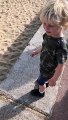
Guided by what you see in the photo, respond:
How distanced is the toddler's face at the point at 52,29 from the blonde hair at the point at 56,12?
4cm

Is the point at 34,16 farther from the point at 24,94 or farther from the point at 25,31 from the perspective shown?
the point at 24,94

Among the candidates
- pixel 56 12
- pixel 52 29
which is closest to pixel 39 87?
pixel 52 29

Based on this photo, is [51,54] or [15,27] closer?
[51,54]

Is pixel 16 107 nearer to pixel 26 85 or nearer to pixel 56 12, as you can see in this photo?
pixel 26 85

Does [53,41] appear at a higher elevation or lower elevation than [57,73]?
higher

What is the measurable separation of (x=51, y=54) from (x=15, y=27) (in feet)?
8.48

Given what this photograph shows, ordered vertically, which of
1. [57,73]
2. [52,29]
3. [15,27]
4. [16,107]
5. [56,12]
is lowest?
[16,107]

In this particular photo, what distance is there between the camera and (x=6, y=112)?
11.2 feet

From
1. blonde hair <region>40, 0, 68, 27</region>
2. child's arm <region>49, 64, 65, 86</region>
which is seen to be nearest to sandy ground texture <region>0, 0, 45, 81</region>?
child's arm <region>49, 64, 65, 86</region>

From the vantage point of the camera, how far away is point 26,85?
12.6ft

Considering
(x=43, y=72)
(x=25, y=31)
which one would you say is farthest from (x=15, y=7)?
(x=43, y=72)

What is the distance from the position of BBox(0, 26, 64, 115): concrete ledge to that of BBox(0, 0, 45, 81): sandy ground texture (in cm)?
29

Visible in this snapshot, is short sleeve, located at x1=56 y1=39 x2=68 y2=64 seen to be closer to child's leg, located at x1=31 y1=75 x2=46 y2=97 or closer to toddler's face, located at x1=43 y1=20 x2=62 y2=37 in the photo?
toddler's face, located at x1=43 y1=20 x2=62 y2=37

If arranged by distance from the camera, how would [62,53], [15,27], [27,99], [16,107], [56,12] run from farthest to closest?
[15,27] < [27,99] < [16,107] < [62,53] < [56,12]
